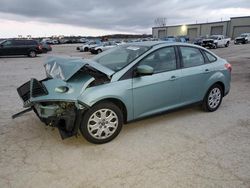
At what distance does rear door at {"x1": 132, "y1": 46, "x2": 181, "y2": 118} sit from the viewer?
4.12m

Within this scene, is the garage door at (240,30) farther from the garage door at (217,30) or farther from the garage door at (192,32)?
the garage door at (192,32)

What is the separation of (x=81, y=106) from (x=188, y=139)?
1.85 m

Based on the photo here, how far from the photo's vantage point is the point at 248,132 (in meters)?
4.32

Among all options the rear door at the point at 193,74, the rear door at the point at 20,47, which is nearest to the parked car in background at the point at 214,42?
the rear door at the point at 20,47

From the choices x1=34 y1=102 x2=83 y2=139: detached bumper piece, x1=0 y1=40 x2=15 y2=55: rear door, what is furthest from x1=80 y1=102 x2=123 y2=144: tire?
x1=0 y1=40 x2=15 y2=55: rear door

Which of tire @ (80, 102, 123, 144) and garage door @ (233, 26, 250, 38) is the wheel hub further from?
garage door @ (233, 26, 250, 38)

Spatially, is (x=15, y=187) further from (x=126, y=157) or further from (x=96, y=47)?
(x=96, y=47)

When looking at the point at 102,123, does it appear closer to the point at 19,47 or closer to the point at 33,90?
the point at 33,90

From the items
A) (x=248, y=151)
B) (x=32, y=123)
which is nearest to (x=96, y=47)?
(x=32, y=123)

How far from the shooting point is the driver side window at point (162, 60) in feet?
14.2

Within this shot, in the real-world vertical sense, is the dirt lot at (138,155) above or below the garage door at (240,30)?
below

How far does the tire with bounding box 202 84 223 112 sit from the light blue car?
0.09 metres

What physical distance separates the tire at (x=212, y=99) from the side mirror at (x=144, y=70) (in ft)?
5.99

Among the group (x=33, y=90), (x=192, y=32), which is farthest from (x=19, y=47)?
(x=192, y=32)
